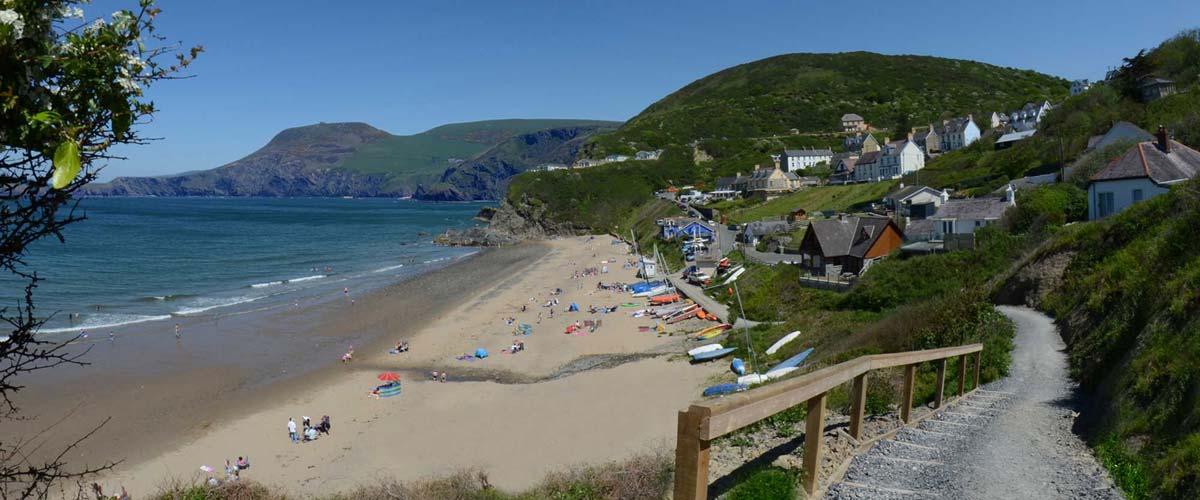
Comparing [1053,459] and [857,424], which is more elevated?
[857,424]

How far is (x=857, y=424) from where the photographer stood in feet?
22.2

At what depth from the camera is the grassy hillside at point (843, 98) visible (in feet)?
457

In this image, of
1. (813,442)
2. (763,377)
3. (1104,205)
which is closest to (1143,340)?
(813,442)

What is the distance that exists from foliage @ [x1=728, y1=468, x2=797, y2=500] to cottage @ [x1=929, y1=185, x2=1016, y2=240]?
30.3 m

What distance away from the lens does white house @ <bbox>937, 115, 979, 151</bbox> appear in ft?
264

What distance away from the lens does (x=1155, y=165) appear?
24000 millimetres

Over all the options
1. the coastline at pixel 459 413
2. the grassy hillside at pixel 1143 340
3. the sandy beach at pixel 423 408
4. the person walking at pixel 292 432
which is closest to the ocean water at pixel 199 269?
the sandy beach at pixel 423 408

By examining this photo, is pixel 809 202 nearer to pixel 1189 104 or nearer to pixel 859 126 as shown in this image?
pixel 1189 104

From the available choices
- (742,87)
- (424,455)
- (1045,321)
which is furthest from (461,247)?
(742,87)

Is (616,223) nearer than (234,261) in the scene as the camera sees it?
No

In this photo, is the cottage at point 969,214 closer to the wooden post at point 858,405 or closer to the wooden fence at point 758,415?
the wooden post at point 858,405

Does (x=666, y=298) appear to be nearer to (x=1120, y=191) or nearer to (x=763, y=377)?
(x=763, y=377)

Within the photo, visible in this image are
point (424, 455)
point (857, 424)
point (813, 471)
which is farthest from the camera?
point (424, 455)

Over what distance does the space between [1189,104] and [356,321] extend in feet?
164
